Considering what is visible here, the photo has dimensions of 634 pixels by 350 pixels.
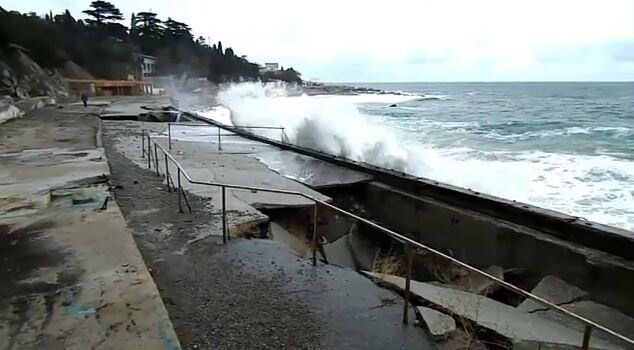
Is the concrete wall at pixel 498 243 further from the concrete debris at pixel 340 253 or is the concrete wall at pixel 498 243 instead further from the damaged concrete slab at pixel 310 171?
the concrete debris at pixel 340 253

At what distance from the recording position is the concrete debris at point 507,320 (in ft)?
12.1

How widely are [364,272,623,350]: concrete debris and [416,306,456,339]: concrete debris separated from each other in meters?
0.18

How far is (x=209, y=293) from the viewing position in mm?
4047

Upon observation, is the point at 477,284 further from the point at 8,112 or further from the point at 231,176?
the point at 8,112

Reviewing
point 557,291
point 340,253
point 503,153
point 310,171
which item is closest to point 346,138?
point 310,171

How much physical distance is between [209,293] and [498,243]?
14.3 feet

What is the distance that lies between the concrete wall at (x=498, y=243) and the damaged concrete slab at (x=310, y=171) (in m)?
0.56

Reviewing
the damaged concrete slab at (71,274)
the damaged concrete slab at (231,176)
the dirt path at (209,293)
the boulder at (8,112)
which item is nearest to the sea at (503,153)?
the damaged concrete slab at (231,176)

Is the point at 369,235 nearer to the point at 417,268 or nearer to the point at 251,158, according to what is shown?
the point at 417,268

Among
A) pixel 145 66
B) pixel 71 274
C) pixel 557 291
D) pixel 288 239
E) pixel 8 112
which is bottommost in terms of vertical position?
pixel 557 291

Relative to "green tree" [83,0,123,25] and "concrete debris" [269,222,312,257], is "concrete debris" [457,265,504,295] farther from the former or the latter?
"green tree" [83,0,123,25]

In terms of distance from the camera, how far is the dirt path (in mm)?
3361

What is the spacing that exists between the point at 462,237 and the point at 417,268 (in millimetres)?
1064

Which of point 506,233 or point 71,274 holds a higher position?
point 71,274
